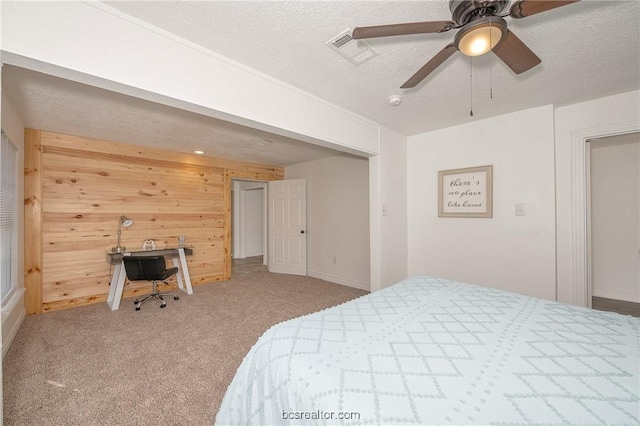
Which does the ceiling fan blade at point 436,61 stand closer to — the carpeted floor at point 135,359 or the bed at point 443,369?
the bed at point 443,369

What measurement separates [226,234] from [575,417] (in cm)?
496

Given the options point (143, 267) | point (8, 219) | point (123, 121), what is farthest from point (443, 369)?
point (8, 219)

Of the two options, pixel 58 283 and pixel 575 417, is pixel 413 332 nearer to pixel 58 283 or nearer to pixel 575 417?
pixel 575 417

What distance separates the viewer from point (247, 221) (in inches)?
299

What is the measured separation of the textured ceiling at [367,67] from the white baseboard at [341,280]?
2.50m

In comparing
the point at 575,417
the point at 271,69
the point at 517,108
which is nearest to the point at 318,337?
the point at 575,417

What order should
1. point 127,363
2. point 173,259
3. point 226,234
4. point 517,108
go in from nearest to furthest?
point 127,363, point 517,108, point 173,259, point 226,234

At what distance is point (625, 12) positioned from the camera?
150 cm

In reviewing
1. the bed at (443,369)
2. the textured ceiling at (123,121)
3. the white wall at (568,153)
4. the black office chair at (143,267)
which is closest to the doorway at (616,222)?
the white wall at (568,153)

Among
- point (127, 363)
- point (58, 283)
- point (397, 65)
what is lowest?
point (127, 363)

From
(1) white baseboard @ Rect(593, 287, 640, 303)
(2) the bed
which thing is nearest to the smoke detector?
(2) the bed

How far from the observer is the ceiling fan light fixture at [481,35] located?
1215mm

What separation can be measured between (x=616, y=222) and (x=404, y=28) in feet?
15.5

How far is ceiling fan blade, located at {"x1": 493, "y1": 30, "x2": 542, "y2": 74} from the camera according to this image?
4.37ft
